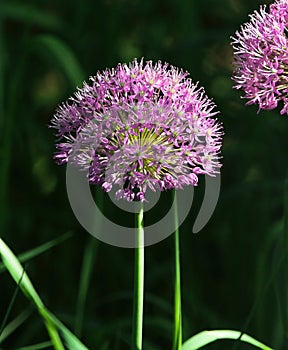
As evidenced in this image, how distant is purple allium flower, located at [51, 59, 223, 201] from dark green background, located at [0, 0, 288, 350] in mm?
952

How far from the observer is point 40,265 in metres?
2.29

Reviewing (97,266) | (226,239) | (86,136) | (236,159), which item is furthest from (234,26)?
(86,136)

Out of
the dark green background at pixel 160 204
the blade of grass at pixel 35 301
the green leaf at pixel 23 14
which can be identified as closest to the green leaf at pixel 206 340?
the blade of grass at pixel 35 301

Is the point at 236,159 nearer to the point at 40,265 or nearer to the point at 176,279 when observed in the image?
the point at 40,265

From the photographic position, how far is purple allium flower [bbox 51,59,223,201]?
2.81ft

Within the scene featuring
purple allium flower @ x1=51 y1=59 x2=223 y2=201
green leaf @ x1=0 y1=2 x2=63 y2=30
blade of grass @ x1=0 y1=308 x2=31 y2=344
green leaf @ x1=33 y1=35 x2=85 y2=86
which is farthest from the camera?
green leaf @ x1=0 y1=2 x2=63 y2=30

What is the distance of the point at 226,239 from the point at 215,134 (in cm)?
144

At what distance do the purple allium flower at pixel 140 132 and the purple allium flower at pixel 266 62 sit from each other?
0.06 metres

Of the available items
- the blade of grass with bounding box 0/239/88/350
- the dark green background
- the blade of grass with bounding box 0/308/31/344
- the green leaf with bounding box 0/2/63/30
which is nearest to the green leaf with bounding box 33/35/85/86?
the dark green background

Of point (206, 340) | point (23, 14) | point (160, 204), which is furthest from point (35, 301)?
point (23, 14)

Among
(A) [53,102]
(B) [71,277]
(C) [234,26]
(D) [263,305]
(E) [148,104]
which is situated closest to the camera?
(E) [148,104]

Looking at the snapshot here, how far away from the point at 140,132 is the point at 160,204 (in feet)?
4.25

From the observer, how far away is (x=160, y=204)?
2180 mm

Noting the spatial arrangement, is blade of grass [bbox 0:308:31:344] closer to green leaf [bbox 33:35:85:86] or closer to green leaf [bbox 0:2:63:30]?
green leaf [bbox 33:35:85:86]
